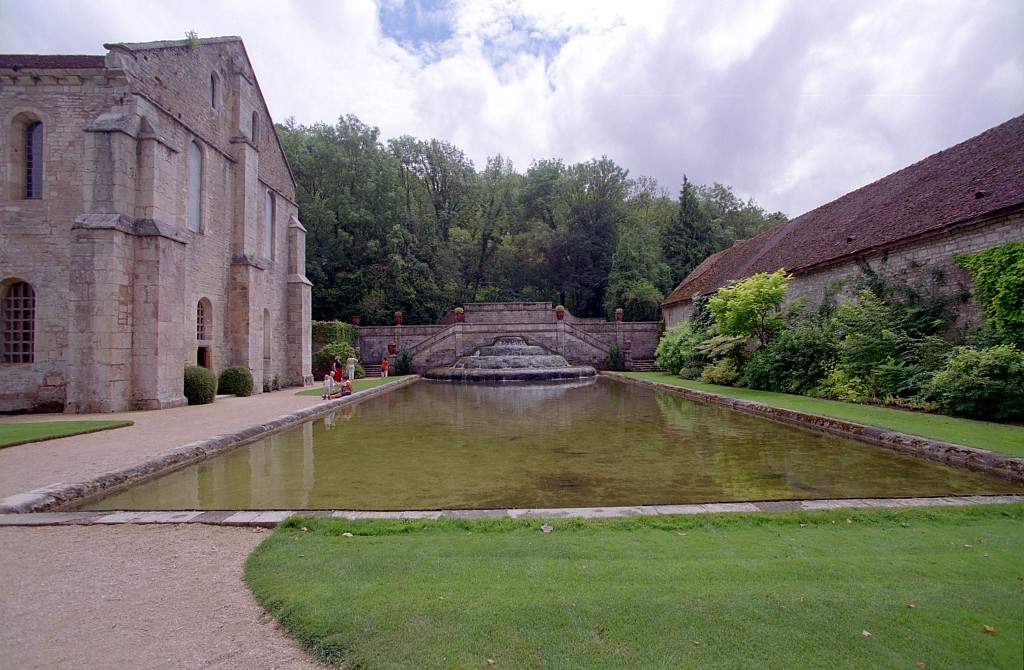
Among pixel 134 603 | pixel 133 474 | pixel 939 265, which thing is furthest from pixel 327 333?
pixel 134 603

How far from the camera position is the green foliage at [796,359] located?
49.7 ft

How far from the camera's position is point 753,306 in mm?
17453

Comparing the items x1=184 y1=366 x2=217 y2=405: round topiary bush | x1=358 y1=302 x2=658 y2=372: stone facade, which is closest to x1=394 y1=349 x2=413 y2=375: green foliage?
x1=358 y1=302 x2=658 y2=372: stone facade

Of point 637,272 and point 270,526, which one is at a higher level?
point 637,272

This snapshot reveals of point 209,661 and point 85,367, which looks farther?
point 85,367

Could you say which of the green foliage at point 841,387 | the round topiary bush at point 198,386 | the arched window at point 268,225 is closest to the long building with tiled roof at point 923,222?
the green foliage at point 841,387

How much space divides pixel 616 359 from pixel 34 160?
26.5 m

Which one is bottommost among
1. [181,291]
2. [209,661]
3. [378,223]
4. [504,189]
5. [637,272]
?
[209,661]

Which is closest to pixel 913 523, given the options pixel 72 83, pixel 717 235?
pixel 72 83

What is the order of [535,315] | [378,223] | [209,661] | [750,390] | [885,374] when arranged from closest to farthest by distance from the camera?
1. [209,661]
2. [885,374]
3. [750,390]
4. [378,223]
5. [535,315]

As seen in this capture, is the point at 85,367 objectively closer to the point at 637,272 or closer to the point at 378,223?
the point at 378,223

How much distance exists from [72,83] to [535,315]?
29.5m

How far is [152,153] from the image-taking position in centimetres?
1411

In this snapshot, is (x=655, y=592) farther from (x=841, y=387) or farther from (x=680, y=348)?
(x=680, y=348)
